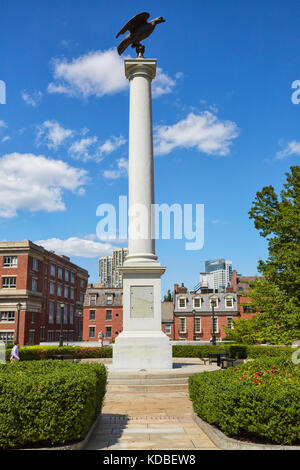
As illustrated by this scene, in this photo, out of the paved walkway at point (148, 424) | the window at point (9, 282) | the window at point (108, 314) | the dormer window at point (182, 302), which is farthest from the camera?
the window at point (108, 314)

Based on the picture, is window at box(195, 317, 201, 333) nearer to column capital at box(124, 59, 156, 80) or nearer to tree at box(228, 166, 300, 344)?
tree at box(228, 166, 300, 344)

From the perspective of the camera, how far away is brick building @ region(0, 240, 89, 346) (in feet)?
186

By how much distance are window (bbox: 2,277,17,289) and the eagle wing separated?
44827 millimetres

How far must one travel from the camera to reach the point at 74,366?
875 centimetres

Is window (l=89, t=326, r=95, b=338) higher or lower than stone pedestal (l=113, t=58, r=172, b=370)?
lower

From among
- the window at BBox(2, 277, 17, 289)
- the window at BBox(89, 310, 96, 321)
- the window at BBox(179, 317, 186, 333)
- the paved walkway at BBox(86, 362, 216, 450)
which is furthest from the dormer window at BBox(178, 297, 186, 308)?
the paved walkway at BBox(86, 362, 216, 450)

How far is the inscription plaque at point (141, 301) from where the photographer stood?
17.5 metres

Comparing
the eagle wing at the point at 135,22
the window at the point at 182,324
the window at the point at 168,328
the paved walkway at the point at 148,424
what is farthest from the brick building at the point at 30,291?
the paved walkway at the point at 148,424

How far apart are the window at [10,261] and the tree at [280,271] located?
43550 millimetres

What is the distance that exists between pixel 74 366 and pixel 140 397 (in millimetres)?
4946

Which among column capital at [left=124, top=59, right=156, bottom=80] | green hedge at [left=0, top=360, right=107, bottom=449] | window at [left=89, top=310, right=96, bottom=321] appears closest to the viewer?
green hedge at [left=0, top=360, right=107, bottom=449]

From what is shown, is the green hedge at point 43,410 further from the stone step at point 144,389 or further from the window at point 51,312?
the window at point 51,312

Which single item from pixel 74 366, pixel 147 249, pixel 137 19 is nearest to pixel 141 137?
pixel 147 249
